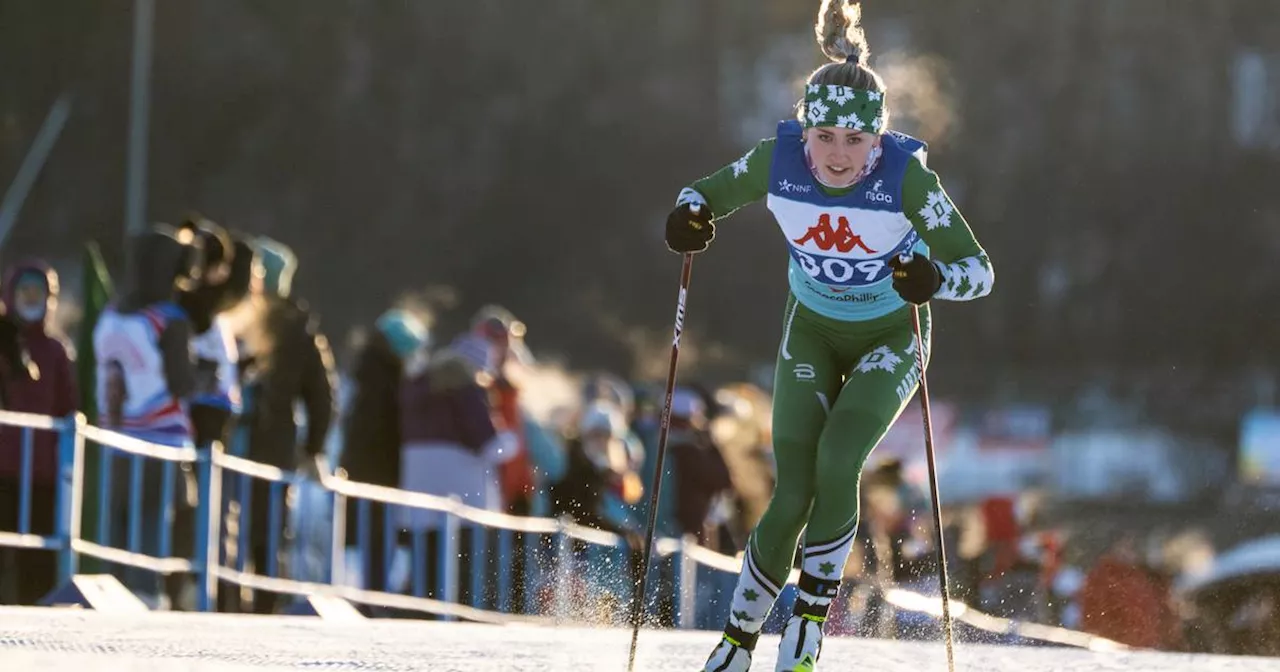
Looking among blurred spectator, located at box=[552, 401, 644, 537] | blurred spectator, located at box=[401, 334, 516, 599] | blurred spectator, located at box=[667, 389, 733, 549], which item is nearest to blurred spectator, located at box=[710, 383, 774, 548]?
blurred spectator, located at box=[667, 389, 733, 549]

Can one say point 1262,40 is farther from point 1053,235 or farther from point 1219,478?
point 1219,478

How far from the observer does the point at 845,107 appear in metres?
6.91

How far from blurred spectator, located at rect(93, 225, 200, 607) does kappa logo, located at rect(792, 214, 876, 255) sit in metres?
3.96

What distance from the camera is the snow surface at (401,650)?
7008mm

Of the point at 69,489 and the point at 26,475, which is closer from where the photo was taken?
the point at 69,489

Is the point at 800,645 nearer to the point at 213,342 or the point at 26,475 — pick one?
the point at 26,475

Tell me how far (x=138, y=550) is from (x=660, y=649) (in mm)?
2812

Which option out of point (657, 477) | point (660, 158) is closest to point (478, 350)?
point (657, 477)

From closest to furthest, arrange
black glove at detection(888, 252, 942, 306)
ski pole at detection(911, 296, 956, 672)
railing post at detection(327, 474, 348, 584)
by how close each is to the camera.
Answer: black glove at detection(888, 252, 942, 306) → ski pole at detection(911, 296, 956, 672) → railing post at detection(327, 474, 348, 584)

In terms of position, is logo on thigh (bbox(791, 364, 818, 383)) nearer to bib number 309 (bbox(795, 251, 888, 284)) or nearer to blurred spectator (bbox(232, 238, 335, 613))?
bib number 309 (bbox(795, 251, 888, 284))

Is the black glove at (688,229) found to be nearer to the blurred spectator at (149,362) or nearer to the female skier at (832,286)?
the female skier at (832,286)

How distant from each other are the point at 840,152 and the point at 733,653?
1.35m

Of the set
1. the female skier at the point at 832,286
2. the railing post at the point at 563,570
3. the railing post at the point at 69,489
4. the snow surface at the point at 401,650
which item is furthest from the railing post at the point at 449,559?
the female skier at the point at 832,286

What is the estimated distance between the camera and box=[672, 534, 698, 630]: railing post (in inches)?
473
